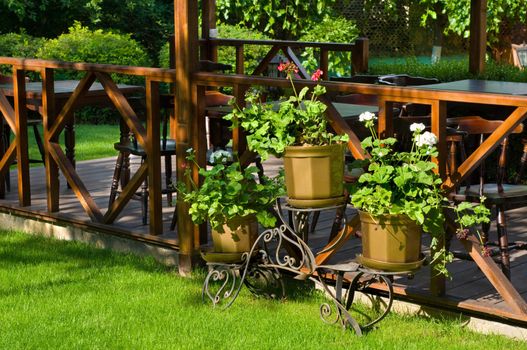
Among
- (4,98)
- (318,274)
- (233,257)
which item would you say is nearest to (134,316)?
(233,257)

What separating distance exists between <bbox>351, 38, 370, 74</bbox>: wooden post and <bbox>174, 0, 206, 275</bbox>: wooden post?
359 cm

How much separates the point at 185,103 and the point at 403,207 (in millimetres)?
1587

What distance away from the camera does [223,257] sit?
519 cm

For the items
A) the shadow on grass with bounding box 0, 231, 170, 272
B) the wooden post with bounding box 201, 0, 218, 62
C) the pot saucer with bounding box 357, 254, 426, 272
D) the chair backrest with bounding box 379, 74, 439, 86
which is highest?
the wooden post with bounding box 201, 0, 218, 62

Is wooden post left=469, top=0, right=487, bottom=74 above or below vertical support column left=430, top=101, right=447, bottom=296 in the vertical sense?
above

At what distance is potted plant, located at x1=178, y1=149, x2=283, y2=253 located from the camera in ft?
16.6

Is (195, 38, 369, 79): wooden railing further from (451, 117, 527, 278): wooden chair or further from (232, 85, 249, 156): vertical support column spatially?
(451, 117, 527, 278): wooden chair

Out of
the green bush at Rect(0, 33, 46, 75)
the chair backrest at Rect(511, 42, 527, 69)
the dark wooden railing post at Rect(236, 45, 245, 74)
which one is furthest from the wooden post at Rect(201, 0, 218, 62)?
the chair backrest at Rect(511, 42, 527, 69)

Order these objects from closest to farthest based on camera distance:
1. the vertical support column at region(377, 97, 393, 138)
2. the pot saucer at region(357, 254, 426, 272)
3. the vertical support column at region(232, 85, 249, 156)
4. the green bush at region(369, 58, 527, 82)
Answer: the pot saucer at region(357, 254, 426, 272), the vertical support column at region(377, 97, 393, 138), the vertical support column at region(232, 85, 249, 156), the green bush at region(369, 58, 527, 82)

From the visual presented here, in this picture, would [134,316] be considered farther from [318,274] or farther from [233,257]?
[318,274]

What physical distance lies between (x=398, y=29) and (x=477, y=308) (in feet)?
52.3

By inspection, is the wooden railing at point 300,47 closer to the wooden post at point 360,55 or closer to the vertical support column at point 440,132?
the wooden post at point 360,55

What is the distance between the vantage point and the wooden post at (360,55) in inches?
358

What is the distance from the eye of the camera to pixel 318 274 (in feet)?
16.3
